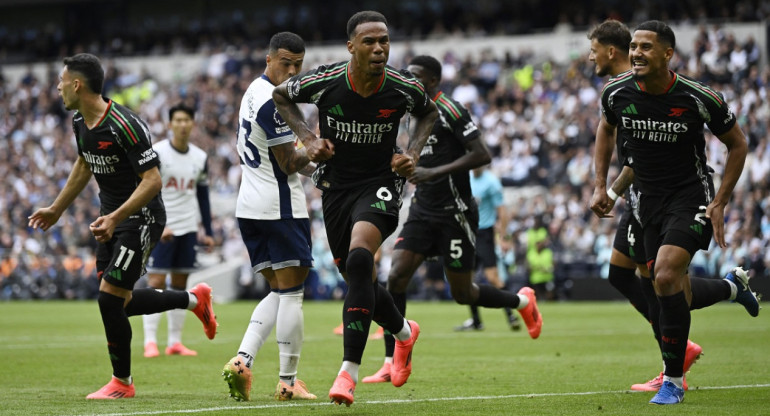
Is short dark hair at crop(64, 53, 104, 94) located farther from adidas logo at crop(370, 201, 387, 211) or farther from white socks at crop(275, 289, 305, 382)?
adidas logo at crop(370, 201, 387, 211)

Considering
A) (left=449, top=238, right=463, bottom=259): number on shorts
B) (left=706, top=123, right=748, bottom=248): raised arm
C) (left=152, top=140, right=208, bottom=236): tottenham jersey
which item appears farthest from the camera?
(left=152, top=140, right=208, bottom=236): tottenham jersey

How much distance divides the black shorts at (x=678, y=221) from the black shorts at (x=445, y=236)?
9.13ft

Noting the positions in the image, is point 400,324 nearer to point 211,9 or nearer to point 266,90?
point 266,90

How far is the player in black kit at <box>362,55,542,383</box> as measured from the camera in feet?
32.9

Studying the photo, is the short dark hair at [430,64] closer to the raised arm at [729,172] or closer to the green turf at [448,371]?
the green turf at [448,371]

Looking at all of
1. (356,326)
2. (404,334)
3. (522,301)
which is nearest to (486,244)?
(522,301)

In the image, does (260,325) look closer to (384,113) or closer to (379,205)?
(379,205)

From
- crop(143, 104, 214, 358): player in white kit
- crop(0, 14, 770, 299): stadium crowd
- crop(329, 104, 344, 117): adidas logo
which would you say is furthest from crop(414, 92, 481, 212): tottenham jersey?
crop(0, 14, 770, 299): stadium crowd

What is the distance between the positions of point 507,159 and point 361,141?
22.7 meters

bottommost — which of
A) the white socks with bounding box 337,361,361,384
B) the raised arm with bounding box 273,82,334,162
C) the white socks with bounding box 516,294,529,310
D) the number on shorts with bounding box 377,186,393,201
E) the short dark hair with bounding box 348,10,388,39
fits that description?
the white socks with bounding box 516,294,529,310

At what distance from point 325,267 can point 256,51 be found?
14.1m

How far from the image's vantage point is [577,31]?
114 feet

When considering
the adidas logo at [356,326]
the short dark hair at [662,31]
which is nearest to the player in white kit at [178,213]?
the adidas logo at [356,326]

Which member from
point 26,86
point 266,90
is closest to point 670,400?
point 266,90
